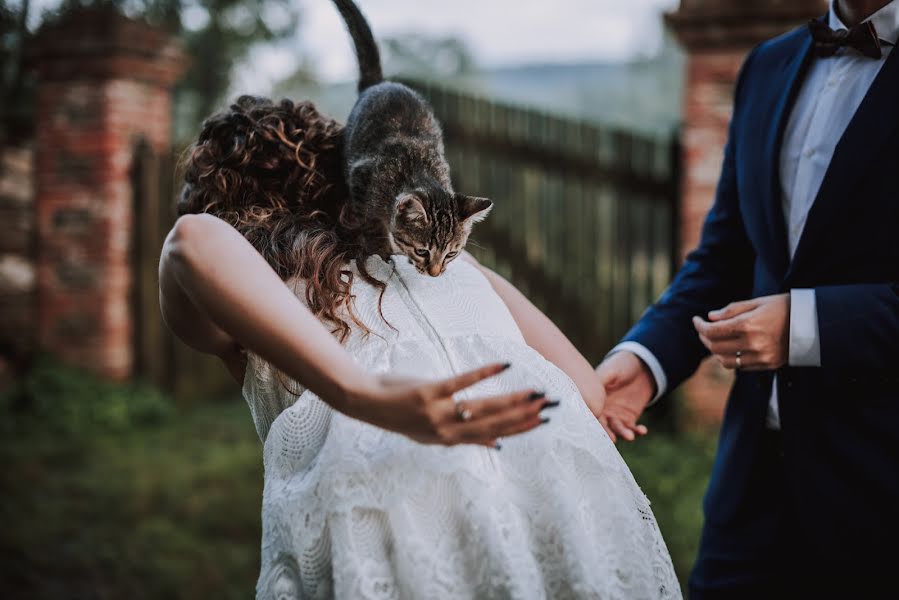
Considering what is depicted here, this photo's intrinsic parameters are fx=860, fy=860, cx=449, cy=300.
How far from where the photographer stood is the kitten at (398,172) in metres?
2.27

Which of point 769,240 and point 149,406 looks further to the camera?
point 149,406

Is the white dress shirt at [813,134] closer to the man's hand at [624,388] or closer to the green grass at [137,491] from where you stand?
the man's hand at [624,388]

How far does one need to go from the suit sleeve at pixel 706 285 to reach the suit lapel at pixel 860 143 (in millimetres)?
399

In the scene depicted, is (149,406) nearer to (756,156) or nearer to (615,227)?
(615,227)

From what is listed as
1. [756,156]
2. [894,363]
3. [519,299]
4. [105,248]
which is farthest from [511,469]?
[105,248]

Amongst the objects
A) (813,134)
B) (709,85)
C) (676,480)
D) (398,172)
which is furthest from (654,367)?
(709,85)

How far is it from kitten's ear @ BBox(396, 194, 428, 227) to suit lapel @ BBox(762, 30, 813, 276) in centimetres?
86

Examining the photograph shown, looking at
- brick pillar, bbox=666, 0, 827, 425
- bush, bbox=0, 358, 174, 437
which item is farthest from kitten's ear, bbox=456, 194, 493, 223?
bush, bbox=0, 358, 174, 437

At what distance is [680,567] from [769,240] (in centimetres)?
199

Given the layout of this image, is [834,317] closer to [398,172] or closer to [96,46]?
[398,172]

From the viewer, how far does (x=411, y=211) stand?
2326mm

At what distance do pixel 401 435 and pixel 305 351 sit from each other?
0.70 feet

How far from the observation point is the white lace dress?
1.29 meters

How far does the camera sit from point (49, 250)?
600 centimetres
